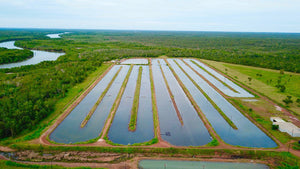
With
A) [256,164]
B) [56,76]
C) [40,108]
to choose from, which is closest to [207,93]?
[256,164]

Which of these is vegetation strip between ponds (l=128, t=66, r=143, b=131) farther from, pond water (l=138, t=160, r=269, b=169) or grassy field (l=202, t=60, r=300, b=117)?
grassy field (l=202, t=60, r=300, b=117)

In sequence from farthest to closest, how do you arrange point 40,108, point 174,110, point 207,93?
point 207,93 → point 174,110 → point 40,108

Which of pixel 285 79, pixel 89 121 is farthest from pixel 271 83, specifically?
pixel 89 121

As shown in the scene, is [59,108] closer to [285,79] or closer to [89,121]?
[89,121]

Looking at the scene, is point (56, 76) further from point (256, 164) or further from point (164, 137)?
point (256, 164)

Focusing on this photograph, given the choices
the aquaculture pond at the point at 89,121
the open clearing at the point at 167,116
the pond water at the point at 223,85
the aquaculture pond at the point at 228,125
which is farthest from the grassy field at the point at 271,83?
the aquaculture pond at the point at 89,121
